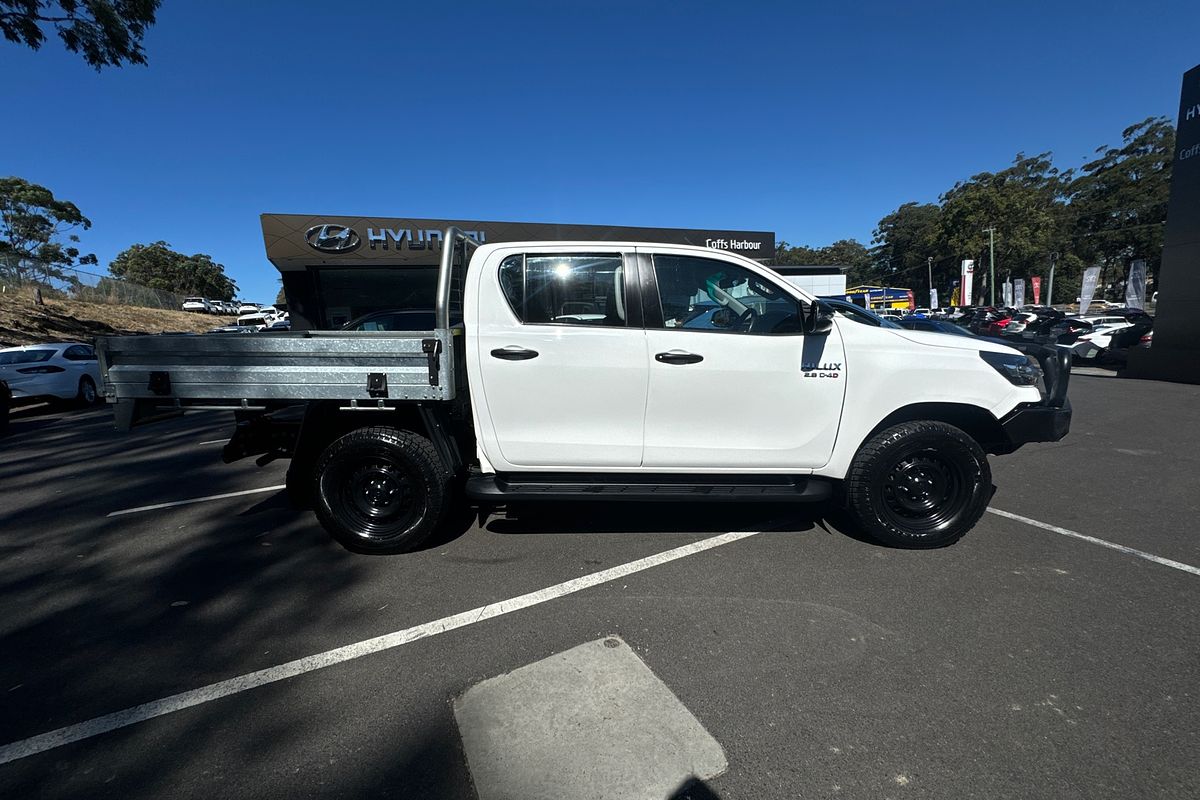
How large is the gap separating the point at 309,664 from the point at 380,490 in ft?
4.46

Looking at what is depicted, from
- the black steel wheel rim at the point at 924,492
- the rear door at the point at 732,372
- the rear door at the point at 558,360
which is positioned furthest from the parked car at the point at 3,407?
the black steel wheel rim at the point at 924,492

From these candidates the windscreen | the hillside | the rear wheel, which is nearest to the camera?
the rear wheel

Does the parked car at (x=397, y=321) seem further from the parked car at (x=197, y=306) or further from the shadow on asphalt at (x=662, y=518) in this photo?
the parked car at (x=197, y=306)

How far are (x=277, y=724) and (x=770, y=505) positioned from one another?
3.83 meters

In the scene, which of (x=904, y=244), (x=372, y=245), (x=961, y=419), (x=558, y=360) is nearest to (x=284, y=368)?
(x=558, y=360)

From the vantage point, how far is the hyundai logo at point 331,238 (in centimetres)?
1884

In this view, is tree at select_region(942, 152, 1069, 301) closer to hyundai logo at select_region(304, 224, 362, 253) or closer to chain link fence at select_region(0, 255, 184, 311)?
hyundai logo at select_region(304, 224, 362, 253)

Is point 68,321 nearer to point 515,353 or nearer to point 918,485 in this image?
point 515,353

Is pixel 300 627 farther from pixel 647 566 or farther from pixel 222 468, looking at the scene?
pixel 222 468

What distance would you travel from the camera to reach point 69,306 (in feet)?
96.3

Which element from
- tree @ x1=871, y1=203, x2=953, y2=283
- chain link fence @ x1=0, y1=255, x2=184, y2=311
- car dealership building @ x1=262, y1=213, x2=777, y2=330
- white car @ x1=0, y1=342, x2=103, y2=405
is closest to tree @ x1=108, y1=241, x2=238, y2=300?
chain link fence @ x1=0, y1=255, x2=184, y2=311

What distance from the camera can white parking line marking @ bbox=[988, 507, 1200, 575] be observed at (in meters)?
3.54

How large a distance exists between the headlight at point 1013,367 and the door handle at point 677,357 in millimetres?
1960

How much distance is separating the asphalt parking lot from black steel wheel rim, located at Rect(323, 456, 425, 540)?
0.80ft
